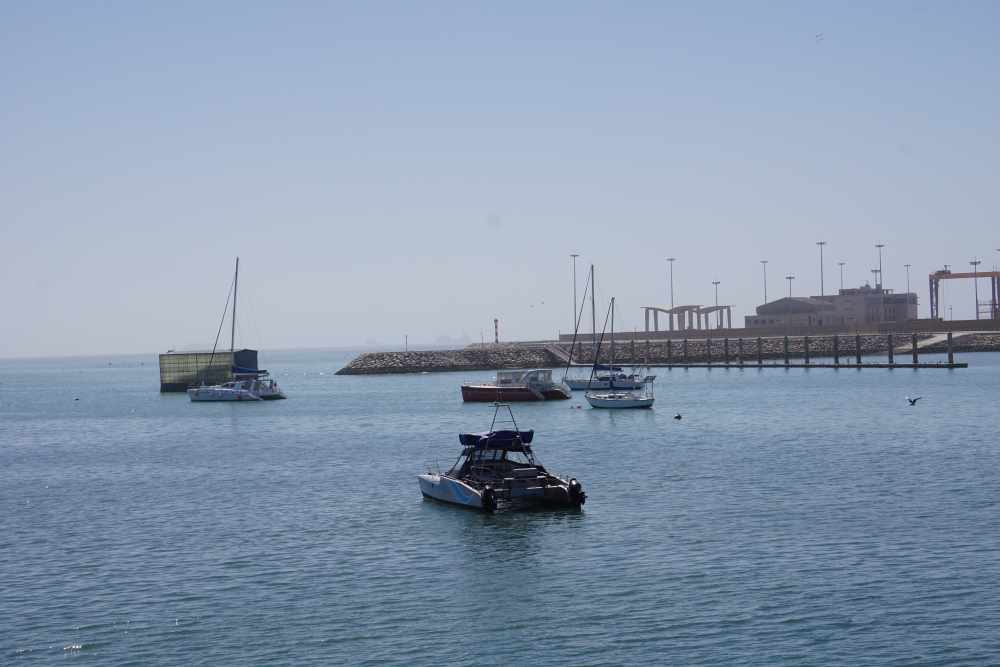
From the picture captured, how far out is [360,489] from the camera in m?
48.5

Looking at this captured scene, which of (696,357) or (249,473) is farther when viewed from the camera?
(696,357)

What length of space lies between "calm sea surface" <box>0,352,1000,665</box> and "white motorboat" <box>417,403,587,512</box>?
66 centimetres

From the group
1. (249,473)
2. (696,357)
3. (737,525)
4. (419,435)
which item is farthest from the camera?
(696,357)

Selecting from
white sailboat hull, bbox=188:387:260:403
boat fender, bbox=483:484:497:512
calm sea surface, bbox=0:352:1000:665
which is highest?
white sailboat hull, bbox=188:387:260:403

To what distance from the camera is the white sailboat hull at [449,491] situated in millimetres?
41156

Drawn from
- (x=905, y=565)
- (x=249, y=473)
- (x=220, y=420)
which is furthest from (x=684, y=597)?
(x=220, y=420)

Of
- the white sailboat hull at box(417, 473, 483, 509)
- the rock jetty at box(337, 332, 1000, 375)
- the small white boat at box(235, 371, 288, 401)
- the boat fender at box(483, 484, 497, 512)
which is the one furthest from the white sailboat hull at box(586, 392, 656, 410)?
the rock jetty at box(337, 332, 1000, 375)

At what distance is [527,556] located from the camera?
→ 3353 centimetres

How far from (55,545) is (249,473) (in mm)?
19451

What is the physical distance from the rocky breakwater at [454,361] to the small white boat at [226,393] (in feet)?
196

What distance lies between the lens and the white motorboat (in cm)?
4072

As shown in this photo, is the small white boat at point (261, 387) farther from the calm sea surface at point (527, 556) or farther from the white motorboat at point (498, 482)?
the white motorboat at point (498, 482)

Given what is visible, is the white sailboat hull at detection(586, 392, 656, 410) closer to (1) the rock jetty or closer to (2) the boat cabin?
(2) the boat cabin

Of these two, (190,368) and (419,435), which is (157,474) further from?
(190,368)
